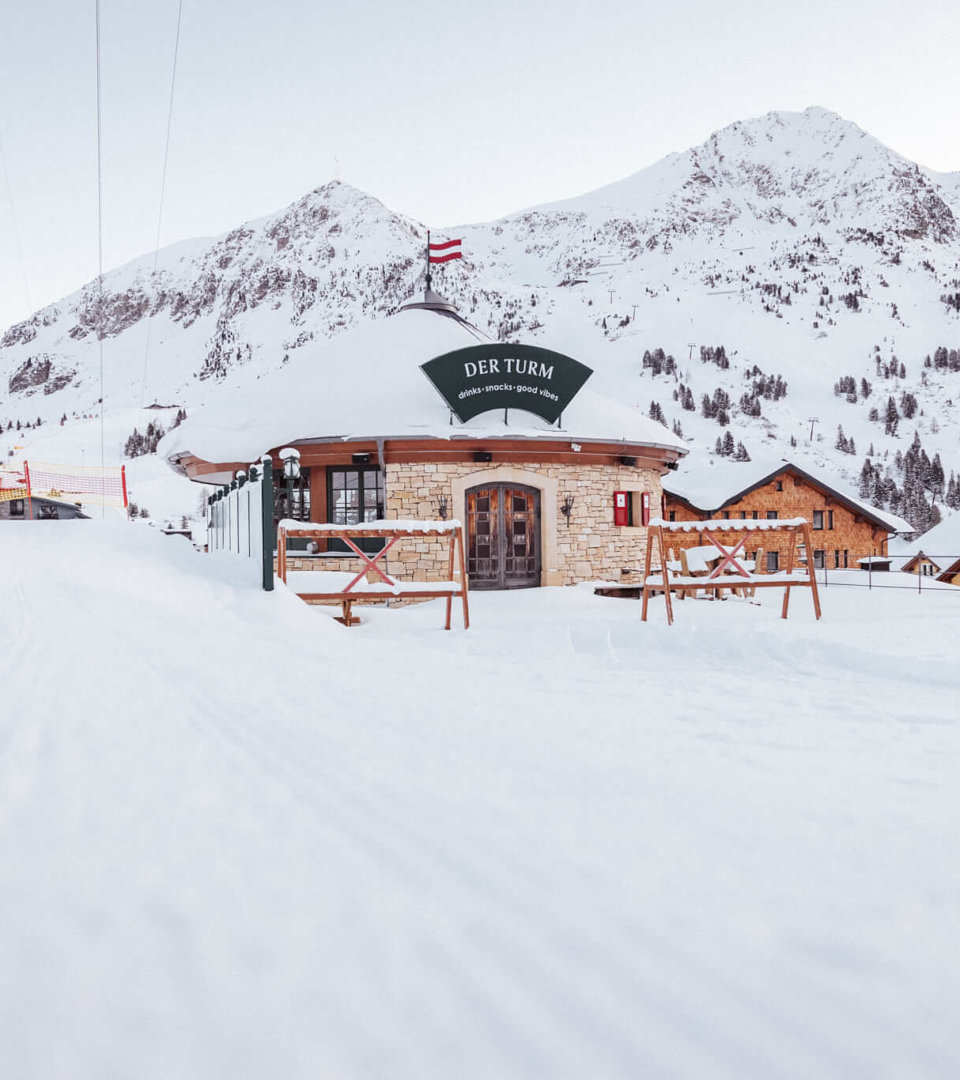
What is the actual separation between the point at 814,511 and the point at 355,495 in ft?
90.8

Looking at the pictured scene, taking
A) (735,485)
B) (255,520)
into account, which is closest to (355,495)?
(255,520)

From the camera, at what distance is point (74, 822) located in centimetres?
222

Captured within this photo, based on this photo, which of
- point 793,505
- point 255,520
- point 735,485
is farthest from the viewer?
point 793,505

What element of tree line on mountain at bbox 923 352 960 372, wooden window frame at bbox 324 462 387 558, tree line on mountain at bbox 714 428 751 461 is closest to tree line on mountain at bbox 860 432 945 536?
tree line on mountain at bbox 714 428 751 461

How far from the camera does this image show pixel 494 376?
42.7ft

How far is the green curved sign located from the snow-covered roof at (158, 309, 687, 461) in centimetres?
32

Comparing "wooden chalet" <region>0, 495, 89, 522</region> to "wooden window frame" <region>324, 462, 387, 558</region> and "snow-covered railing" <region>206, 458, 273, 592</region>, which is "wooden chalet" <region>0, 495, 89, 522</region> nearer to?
"wooden window frame" <region>324, 462, 387, 558</region>

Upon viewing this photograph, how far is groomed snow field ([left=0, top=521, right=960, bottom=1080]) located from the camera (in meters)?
1.38

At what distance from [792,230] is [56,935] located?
222 m

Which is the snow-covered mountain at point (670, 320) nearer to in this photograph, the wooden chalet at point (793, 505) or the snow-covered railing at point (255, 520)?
the wooden chalet at point (793, 505)

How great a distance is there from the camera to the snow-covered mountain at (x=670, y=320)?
9700 centimetres

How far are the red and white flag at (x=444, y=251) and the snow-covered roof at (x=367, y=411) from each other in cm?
182

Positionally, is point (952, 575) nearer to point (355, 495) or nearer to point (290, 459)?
point (355, 495)

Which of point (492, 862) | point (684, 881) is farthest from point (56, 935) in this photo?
point (684, 881)
